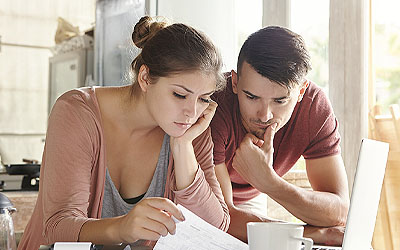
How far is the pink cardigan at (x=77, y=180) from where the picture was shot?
1492 millimetres

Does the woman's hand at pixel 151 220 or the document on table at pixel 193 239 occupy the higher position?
the woman's hand at pixel 151 220

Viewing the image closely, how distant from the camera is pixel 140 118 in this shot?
1720 mm

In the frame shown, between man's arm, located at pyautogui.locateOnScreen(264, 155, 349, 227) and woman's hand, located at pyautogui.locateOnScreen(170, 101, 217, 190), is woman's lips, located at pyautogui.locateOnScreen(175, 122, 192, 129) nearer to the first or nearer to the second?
woman's hand, located at pyautogui.locateOnScreen(170, 101, 217, 190)

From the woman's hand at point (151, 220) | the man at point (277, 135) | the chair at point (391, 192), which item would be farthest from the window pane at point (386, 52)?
the woman's hand at point (151, 220)

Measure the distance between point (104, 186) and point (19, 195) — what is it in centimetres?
139

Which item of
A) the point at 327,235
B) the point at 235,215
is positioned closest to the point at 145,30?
the point at 235,215

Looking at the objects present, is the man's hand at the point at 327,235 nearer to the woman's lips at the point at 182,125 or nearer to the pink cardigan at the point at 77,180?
the pink cardigan at the point at 77,180

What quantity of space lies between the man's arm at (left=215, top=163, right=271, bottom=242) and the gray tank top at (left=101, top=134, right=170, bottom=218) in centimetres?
24

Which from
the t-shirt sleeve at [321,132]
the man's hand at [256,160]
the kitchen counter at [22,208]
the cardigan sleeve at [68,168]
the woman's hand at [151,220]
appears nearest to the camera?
the woman's hand at [151,220]

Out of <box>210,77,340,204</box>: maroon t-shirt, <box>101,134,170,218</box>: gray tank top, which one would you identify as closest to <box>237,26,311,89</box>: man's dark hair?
<box>210,77,340,204</box>: maroon t-shirt

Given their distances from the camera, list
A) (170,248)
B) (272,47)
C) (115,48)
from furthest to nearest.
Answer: (115,48) → (272,47) → (170,248)

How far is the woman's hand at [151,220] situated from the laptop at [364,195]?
0.36m

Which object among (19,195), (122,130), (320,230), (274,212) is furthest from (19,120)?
(320,230)

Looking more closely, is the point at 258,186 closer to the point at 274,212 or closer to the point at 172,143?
the point at 172,143
